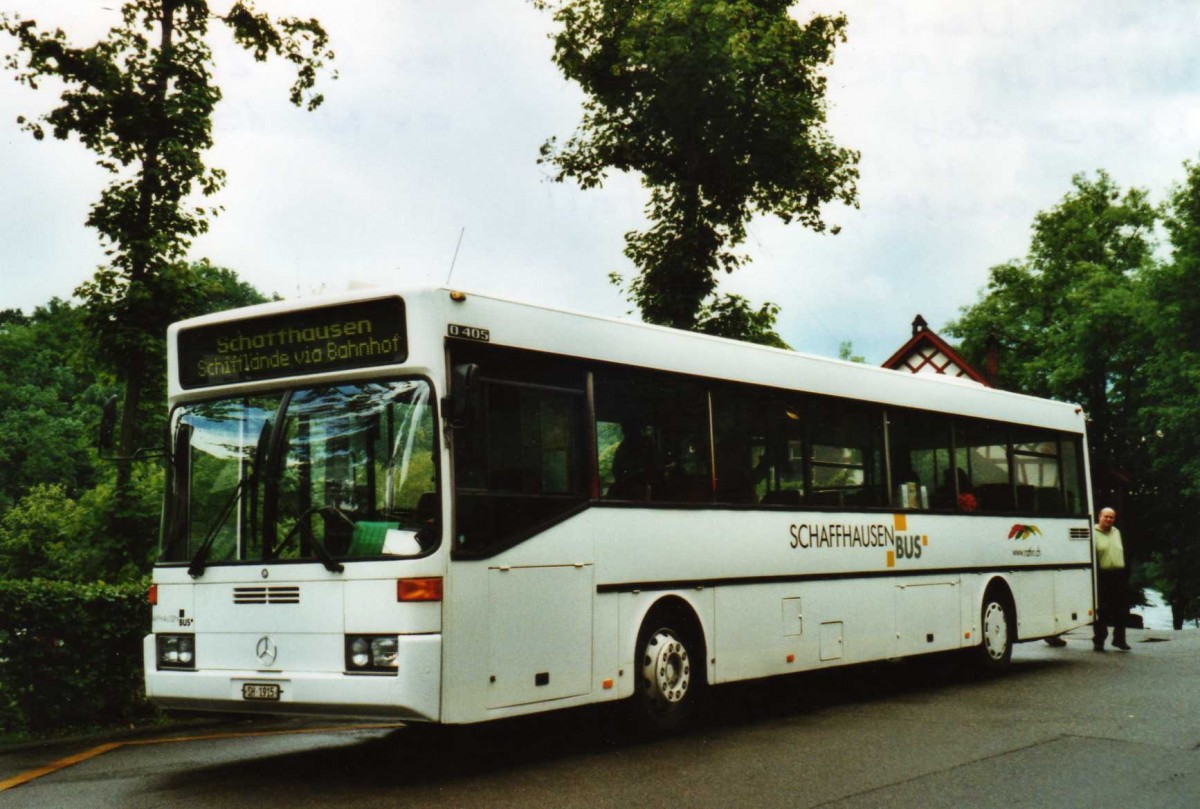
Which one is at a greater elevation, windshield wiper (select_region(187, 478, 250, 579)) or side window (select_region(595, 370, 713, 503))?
side window (select_region(595, 370, 713, 503))

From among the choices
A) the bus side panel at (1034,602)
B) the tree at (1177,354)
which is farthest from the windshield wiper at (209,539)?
the tree at (1177,354)

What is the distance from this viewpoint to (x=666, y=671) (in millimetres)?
10047

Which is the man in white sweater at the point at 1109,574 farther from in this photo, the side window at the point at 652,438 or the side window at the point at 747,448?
the side window at the point at 652,438

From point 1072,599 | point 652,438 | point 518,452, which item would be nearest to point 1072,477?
point 1072,599

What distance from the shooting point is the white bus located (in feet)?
26.8

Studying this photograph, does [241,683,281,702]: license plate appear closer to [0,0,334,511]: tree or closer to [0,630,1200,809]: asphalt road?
[0,630,1200,809]: asphalt road

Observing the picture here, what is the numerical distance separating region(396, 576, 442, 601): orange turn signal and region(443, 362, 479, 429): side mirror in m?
0.96

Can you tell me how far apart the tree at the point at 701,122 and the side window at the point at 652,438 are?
58.5ft

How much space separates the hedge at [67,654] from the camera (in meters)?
11.5

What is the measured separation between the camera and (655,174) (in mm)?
29469

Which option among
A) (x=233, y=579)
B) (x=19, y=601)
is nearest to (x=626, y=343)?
(x=233, y=579)

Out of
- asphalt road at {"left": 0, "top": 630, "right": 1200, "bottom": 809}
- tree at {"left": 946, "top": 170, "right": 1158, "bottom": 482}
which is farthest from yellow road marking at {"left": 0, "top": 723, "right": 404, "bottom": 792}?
tree at {"left": 946, "top": 170, "right": 1158, "bottom": 482}

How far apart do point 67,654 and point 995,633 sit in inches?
383

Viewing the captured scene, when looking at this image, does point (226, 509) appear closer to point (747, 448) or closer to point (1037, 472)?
point (747, 448)
